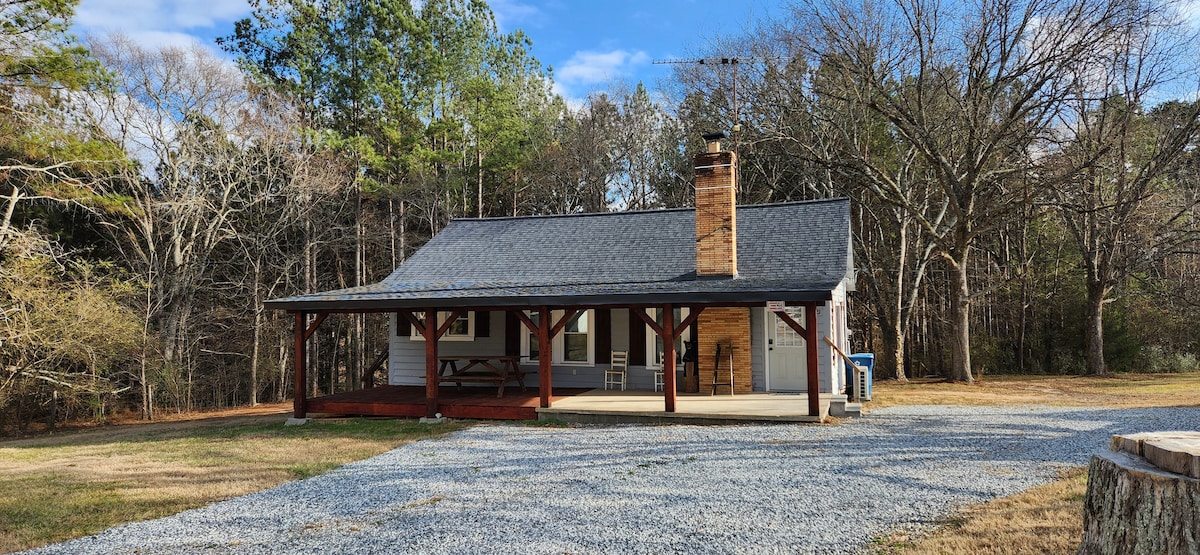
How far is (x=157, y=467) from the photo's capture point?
8102 mm

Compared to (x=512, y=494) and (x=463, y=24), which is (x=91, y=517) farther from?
(x=463, y=24)

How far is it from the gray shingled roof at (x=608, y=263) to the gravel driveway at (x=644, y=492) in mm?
2045

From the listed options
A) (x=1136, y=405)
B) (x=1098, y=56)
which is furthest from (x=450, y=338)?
(x=1098, y=56)

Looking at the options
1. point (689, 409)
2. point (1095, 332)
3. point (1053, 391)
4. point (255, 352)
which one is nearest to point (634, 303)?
point (689, 409)

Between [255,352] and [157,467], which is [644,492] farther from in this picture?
[255,352]

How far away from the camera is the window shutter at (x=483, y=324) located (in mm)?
13703

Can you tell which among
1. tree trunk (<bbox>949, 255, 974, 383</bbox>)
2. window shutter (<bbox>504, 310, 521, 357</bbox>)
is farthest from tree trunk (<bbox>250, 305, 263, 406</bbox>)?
tree trunk (<bbox>949, 255, 974, 383</bbox>)

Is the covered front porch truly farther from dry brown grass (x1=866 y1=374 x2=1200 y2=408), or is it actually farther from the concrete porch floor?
dry brown grass (x1=866 y1=374 x2=1200 y2=408)

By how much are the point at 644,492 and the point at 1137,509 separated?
372 cm

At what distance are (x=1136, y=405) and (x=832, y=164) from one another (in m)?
8.54

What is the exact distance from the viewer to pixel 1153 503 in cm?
286

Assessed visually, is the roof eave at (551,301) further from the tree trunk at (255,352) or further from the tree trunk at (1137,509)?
the tree trunk at (255,352)

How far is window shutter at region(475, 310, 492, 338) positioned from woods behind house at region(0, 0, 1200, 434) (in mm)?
7422

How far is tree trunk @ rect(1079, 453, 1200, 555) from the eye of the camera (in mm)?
2775
